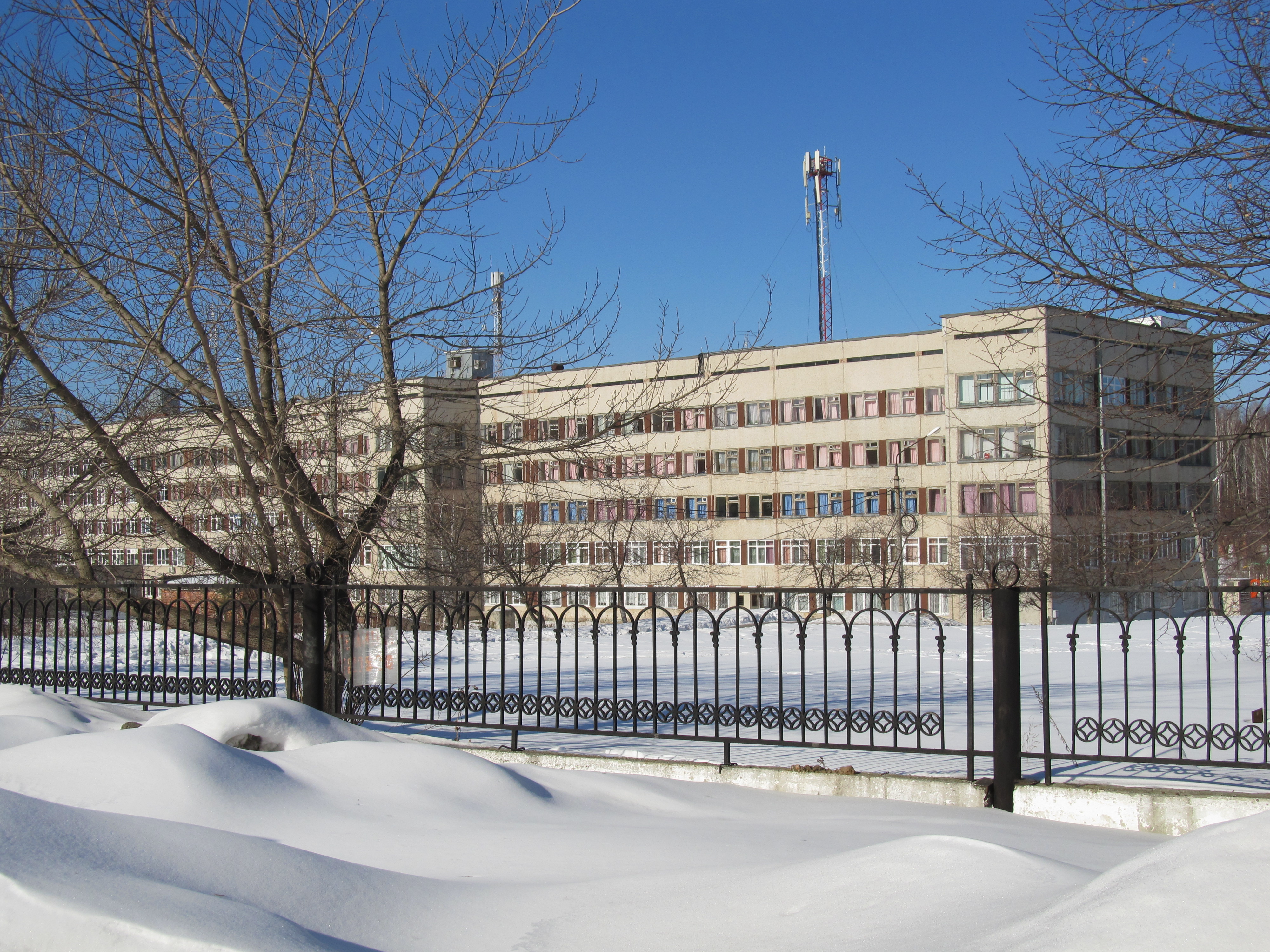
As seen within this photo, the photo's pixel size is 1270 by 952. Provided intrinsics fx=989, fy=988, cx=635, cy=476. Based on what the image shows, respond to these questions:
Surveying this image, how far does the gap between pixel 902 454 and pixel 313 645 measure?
1745 inches

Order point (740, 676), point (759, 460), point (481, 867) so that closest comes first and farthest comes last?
point (481, 867)
point (740, 676)
point (759, 460)

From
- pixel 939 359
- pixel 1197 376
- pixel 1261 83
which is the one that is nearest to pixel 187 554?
pixel 1197 376

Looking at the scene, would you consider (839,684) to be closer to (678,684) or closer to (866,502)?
(678,684)

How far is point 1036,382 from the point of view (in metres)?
7.71

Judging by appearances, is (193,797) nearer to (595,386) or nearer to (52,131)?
(595,386)

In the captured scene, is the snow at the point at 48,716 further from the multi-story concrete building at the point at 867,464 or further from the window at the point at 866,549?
the window at the point at 866,549

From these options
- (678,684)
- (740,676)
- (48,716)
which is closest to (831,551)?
(678,684)

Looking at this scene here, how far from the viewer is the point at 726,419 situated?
5412 centimetres

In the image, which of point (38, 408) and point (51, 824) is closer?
point (51, 824)

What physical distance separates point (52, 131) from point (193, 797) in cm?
633

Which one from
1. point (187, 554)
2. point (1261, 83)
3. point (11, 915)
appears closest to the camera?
point (11, 915)

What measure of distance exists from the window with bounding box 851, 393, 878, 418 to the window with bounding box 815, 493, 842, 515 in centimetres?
422

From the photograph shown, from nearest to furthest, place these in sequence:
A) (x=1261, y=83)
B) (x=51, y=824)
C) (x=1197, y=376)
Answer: (x=51, y=824) < (x=1261, y=83) < (x=1197, y=376)

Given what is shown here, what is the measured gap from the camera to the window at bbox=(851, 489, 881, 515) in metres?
50.1
